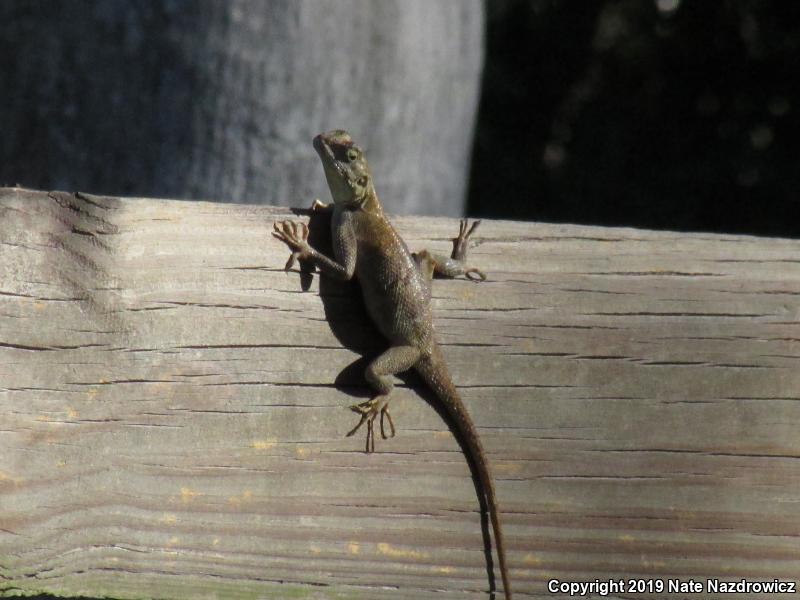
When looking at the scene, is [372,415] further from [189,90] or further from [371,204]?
[189,90]

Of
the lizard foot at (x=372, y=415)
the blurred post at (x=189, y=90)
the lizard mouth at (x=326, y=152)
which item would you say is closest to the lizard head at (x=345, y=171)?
the lizard mouth at (x=326, y=152)

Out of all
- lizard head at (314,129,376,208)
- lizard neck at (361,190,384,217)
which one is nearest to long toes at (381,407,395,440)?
lizard neck at (361,190,384,217)

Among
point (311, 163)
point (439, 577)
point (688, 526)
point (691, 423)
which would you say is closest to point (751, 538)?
point (688, 526)

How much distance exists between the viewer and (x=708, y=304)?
2369 mm

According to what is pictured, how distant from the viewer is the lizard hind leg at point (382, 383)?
210 centimetres

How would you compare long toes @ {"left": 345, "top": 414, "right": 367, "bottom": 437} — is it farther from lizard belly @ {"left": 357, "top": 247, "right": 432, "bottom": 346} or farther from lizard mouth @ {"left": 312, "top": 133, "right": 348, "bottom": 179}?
lizard mouth @ {"left": 312, "top": 133, "right": 348, "bottom": 179}

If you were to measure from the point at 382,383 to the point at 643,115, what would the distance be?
6.64 m

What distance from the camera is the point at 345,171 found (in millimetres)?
3371

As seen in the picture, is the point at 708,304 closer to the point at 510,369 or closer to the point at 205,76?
the point at 510,369

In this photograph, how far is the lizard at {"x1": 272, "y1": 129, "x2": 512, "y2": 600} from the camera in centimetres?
211

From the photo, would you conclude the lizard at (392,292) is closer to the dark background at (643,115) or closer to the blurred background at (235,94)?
the blurred background at (235,94)

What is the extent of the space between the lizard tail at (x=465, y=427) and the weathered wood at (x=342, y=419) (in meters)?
0.04

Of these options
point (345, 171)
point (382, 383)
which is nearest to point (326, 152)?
point (345, 171)

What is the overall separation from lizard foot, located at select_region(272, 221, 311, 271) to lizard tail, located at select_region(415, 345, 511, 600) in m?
0.40
